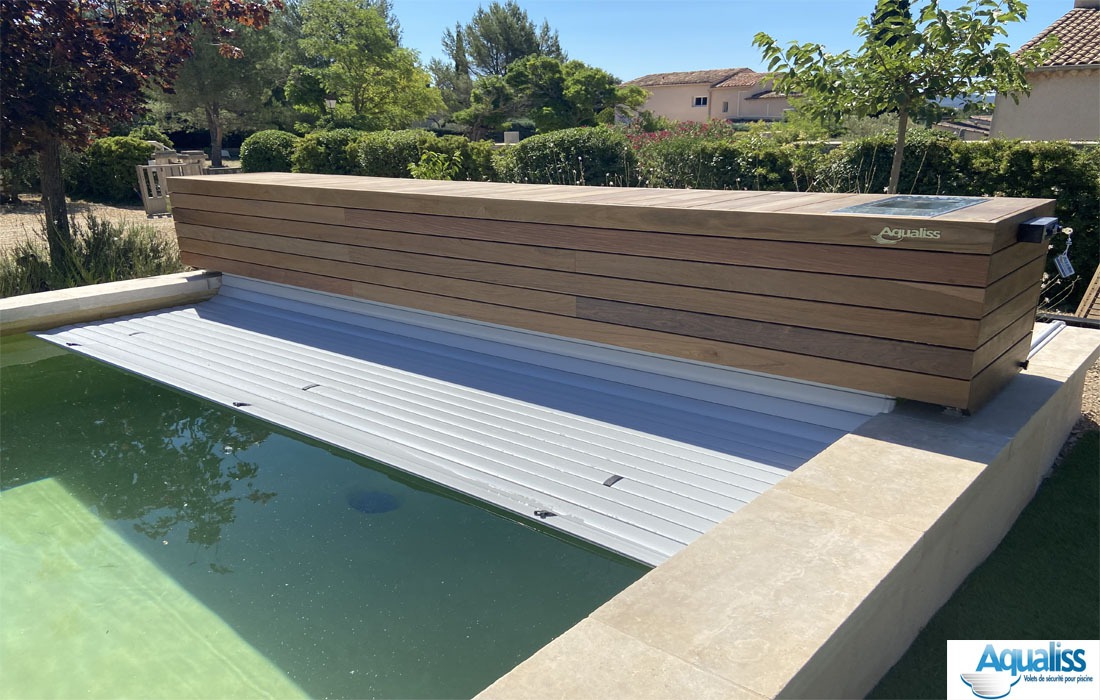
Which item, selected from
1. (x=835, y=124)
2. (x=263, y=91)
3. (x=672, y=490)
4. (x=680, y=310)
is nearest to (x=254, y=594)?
(x=672, y=490)

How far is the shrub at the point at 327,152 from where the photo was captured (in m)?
14.1

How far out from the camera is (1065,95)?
16.8 meters

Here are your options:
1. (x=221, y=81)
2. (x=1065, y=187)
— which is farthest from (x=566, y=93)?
(x=1065, y=187)

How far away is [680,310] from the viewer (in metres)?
3.68

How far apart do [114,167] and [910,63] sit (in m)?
17.1

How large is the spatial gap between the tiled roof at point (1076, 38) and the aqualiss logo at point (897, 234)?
16013 millimetres

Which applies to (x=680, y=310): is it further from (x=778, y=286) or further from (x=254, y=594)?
(x=254, y=594)

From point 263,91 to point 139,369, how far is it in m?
28.8

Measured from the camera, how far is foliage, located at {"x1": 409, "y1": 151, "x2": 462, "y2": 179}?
10762 mm

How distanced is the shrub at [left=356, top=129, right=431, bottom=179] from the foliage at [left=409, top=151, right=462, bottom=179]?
863 millimetres

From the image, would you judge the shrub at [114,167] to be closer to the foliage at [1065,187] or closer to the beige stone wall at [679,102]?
the foliage at [1065,187]

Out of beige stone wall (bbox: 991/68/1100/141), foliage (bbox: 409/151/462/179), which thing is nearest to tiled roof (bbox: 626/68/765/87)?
beige stone wall (bbox: 991/68/1100/141)

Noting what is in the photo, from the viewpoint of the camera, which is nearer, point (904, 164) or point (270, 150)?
point (904, 164)

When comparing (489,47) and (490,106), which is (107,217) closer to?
(490,106)
